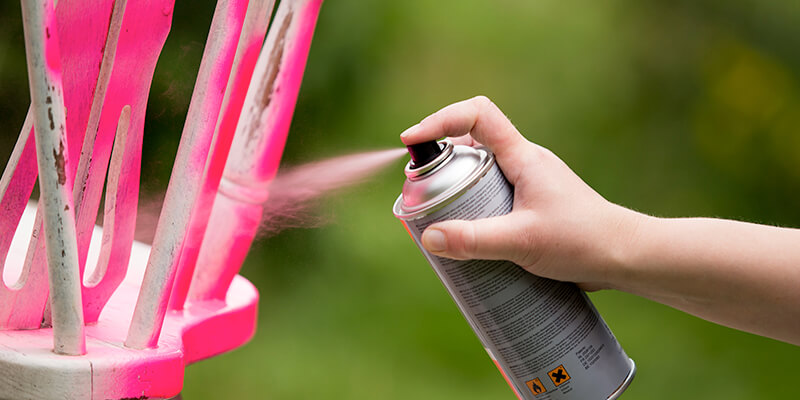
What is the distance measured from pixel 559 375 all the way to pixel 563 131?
1.91 metres

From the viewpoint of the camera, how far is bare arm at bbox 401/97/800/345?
0.51 m

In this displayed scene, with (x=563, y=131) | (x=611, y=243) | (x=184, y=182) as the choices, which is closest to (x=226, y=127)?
(x=184, y=182)

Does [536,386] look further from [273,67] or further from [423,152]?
[273,67]

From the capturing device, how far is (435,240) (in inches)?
19.8

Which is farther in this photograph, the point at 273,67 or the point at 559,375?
the point at 273,67

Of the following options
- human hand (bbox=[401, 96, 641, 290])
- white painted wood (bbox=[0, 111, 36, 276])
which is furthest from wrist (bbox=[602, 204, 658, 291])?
white painted wood (bbox=[0, 111, 36, 276])

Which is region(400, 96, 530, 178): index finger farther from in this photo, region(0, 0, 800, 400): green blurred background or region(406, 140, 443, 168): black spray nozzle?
region(0, 0, 800, 400): green blurred background

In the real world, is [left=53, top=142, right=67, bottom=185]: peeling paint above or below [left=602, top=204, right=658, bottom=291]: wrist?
above

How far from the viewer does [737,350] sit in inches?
87.1

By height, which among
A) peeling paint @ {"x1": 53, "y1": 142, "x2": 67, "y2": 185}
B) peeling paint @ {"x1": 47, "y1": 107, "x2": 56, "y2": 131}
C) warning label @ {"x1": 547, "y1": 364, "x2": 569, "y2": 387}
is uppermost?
peeling paint @ {"x1": 47, "y1": 107, "x2": 56, "y2": 131}

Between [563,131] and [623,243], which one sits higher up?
[623,243]

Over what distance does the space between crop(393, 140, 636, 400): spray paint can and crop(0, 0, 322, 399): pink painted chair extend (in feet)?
0.54

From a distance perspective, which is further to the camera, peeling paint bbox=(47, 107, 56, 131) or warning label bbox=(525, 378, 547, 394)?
warning label bbox=(525, 378, 547, 394)

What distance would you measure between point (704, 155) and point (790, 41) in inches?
18.9
